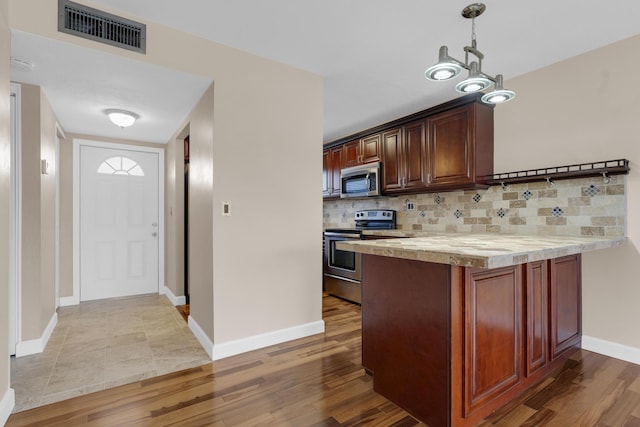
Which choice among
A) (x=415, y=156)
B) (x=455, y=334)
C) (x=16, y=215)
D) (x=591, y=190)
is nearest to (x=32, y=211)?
(x=16, y=215)

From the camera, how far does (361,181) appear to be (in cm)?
447

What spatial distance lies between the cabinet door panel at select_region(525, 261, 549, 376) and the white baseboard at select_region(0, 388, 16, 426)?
2.98 m

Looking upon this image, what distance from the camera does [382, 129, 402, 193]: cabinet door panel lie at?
3990 mm

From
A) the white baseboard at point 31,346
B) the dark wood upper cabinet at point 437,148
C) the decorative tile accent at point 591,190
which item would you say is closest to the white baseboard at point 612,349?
the decorative tile accent at point 591,190

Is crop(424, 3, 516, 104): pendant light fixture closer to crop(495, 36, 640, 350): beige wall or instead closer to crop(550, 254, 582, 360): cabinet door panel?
crop(495, 36, 640, 350): beige wall

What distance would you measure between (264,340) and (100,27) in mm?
2584

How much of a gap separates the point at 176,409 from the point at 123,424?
0.85 ft

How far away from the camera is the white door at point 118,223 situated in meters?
4.14

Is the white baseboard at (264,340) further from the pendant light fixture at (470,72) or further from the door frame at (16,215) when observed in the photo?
the pendant light fixture at (470,72)

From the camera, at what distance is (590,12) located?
2.12 metres

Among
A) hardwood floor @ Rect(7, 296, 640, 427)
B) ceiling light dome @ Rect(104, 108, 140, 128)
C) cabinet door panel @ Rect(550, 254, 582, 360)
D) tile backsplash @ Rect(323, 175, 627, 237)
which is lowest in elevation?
hardwood floor @ Rect(7, 296, 640, 427)

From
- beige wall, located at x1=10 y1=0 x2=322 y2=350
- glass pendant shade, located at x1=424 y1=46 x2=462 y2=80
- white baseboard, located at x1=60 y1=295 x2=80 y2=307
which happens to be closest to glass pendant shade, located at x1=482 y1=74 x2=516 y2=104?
glass pendant shade, located at x1=424 y1=46 x2=462 y2=80

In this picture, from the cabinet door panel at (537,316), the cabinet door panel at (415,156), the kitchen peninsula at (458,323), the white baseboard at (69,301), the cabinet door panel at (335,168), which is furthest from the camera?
the cabinet door panel at (335,168)

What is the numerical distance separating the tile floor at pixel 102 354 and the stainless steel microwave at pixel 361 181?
272cm
